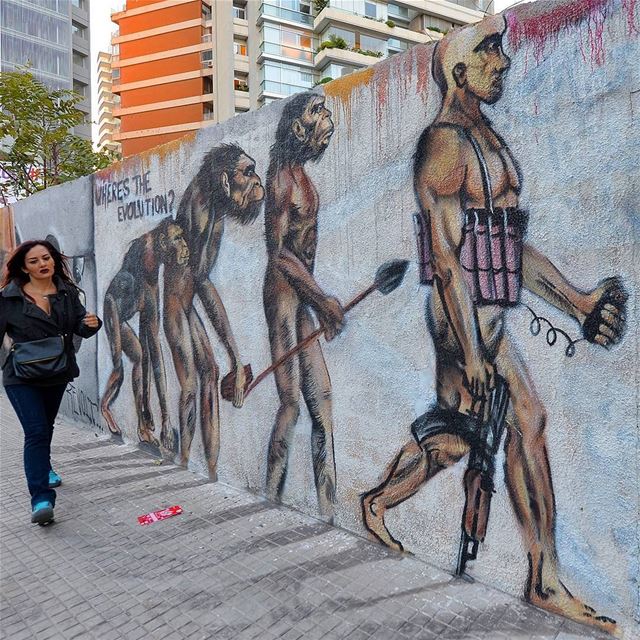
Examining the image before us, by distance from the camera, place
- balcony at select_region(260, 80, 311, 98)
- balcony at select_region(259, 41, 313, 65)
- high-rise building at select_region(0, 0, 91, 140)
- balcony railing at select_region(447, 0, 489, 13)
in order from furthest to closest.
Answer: high-rise building at select_region(0, 0, 91, 140)
balcony railing at select_region(447, 0, 489, 13)
balcony at select_region(259, 41, 313, 65)
balcony at select_region(260, 80, 311, 98)

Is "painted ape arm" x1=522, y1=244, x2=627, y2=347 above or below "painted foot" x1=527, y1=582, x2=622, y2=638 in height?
above

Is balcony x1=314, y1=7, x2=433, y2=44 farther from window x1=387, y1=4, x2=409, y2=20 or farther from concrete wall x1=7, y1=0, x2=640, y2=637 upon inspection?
concrete wall x1=7, y1=0, x2=640, y2=637

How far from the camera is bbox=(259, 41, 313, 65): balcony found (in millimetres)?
38188

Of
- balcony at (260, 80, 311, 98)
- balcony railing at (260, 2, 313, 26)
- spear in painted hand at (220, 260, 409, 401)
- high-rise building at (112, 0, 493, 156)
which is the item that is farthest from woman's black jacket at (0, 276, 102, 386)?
balcony railing at (260, 2, 313, 26)

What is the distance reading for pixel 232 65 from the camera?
38.7 m

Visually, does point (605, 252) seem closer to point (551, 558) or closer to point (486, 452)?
point (486, 452)

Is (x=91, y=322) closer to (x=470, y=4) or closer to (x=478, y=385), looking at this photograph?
(x=478, y=385)

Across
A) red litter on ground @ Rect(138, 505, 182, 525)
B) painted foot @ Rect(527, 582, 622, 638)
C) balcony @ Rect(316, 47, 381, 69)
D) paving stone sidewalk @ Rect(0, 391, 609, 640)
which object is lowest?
paving stone sidewalk @ Rect(0, 391, 609, 640)

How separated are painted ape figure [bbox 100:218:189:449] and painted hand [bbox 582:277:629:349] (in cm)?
269

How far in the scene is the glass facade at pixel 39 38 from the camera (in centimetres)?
5088

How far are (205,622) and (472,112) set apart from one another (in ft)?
7.80

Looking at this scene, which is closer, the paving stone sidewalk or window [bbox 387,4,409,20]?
the paving stone sidewalk

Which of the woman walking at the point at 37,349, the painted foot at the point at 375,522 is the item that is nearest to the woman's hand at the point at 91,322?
the woman walking at the point at 37,349

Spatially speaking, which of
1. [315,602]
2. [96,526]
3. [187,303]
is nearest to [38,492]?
[96,526]
